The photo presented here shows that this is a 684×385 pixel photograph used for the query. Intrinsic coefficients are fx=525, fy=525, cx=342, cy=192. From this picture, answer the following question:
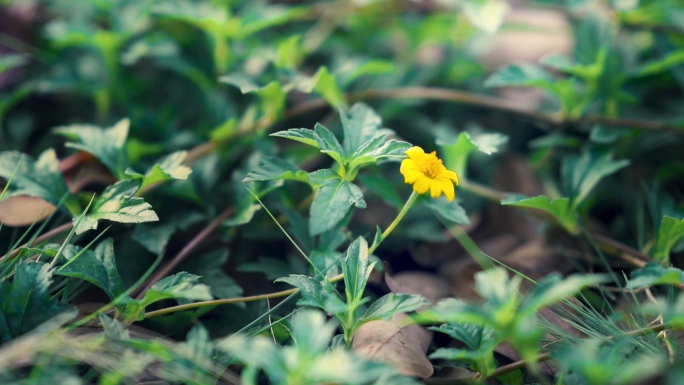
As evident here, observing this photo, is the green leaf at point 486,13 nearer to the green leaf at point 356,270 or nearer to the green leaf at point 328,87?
the green leaf at point 328,87

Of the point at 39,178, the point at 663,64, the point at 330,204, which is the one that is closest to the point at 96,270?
the point at 39,178

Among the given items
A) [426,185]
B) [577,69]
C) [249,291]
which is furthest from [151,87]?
[577,69]

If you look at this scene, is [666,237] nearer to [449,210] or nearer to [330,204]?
[449,210]

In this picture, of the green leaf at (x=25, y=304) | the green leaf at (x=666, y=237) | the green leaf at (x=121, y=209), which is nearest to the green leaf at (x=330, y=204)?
the green leaf at (x=121, y=209)

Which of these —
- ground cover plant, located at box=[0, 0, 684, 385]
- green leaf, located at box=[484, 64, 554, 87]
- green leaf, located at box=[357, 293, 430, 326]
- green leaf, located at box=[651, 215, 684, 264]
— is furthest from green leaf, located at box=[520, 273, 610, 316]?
green leaf, located at box=[484, 64, 554, 87]

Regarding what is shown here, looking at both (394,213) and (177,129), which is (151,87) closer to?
(177,129)

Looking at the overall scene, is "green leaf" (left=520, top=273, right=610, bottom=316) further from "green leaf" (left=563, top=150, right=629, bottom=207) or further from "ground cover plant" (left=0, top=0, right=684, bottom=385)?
"green leaf" (left=563, top=150, right=629, bottom=207)
